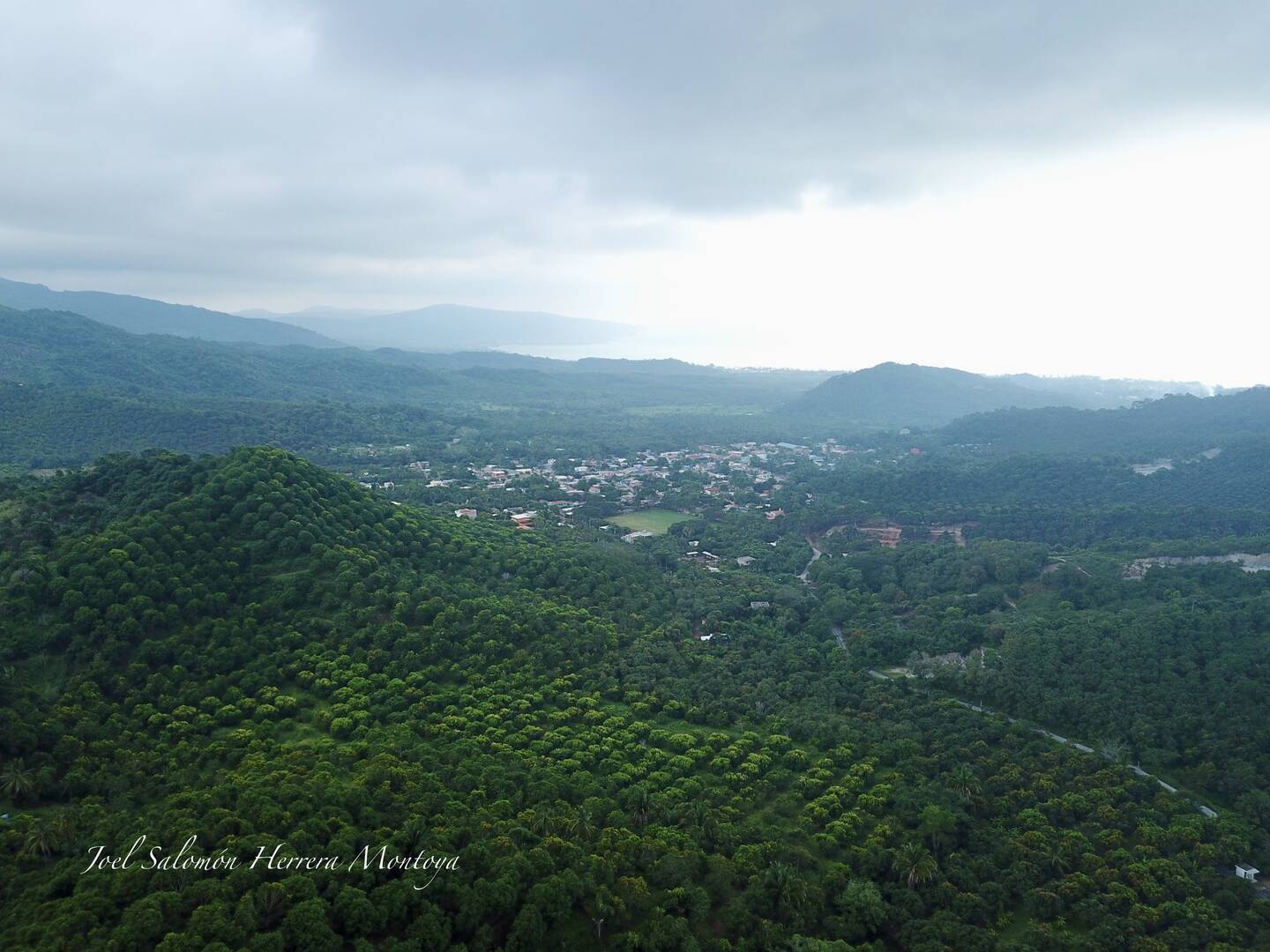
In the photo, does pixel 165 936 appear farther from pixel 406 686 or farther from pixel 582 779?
pixel 406 686

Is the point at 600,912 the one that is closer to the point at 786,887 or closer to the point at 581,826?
the point at 581,826

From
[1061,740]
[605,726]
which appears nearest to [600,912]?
[605,726]

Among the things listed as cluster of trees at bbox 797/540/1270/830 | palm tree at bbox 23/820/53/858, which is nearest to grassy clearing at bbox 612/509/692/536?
cluster of trees at bbox 797/540/1270/830

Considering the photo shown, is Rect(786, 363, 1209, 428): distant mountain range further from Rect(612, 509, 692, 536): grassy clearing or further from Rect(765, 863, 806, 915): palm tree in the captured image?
Rect(765, 863, 806, 915): palm tree

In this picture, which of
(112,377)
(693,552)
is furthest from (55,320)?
(693,552)

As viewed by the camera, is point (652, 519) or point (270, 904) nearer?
point (270, 904)
